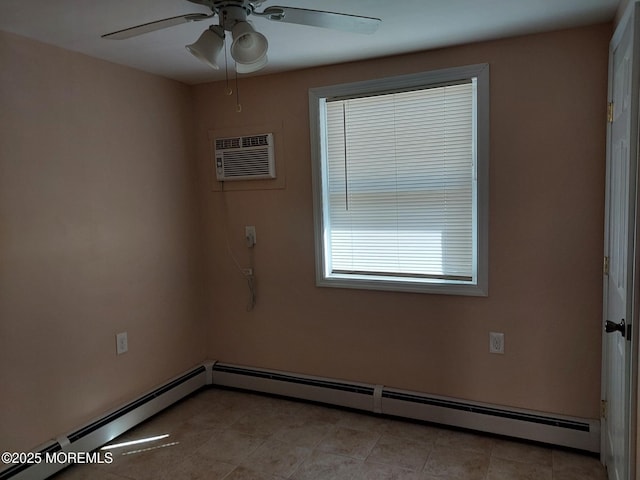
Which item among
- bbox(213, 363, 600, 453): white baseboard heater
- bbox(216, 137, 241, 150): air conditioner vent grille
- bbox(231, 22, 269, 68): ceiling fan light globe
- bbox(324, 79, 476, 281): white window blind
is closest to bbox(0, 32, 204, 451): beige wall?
bbox(216, 137, 241, 150): air conditioner vent grille

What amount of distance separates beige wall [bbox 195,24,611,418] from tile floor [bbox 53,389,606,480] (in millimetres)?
267

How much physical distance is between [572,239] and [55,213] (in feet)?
8.77

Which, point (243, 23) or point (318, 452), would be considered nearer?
point (243, 23)

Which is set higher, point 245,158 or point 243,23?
point 243,23

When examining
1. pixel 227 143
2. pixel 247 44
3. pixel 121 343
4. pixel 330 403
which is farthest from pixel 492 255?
pixel 121 343

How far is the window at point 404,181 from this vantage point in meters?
2.63

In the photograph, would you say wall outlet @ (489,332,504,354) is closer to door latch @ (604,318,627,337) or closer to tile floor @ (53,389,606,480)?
tile floor @ (53,389,606,480)

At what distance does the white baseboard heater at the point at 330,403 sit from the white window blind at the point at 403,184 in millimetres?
740

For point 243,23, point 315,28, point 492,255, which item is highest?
point 315,28

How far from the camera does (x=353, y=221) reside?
3014 millimetres

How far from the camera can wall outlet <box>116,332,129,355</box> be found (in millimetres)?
2812

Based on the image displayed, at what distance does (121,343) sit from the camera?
2836mm

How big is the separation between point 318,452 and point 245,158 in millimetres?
1896

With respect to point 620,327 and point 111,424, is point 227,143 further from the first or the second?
point 620,327
